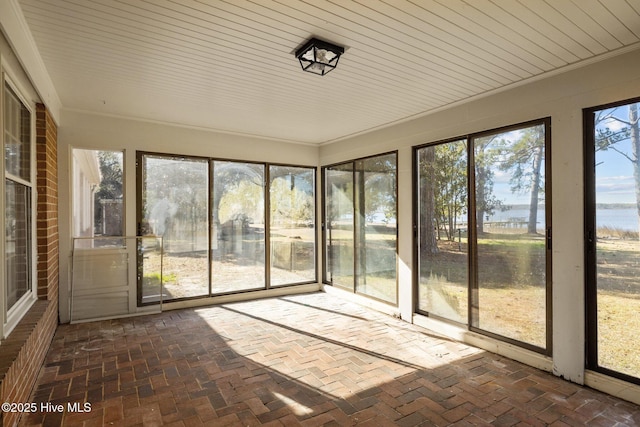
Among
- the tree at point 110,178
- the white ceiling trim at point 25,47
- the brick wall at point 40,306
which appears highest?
the white ceiling trim at point 25,47

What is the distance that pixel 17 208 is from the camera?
8.94 feet

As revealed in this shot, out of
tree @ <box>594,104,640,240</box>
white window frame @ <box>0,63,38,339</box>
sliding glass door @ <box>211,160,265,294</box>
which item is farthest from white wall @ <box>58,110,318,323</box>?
tree @ <box>594,104,640,240</box>

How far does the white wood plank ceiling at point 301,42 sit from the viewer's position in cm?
211

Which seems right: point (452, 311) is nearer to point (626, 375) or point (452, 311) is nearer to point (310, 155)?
point (626, 375)

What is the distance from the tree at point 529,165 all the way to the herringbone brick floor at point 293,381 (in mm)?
1489

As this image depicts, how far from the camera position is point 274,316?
4602 millimetres

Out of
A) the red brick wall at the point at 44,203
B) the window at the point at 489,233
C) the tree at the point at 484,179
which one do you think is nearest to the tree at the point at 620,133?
the window at the point at 489,233

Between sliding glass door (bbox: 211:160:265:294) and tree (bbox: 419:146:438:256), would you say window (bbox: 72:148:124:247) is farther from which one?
tree (bbox: 419:146:438:256)

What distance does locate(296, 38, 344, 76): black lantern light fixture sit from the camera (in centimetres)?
250

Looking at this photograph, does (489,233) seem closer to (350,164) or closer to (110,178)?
(350,164)

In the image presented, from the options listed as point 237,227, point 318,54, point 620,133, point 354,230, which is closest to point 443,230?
point 354,230

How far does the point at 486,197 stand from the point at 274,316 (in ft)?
10.0

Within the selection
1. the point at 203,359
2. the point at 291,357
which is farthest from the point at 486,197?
the point at 203,359

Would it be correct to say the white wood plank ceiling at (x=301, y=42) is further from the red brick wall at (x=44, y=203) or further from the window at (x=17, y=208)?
the window at (x=17, y=208)
